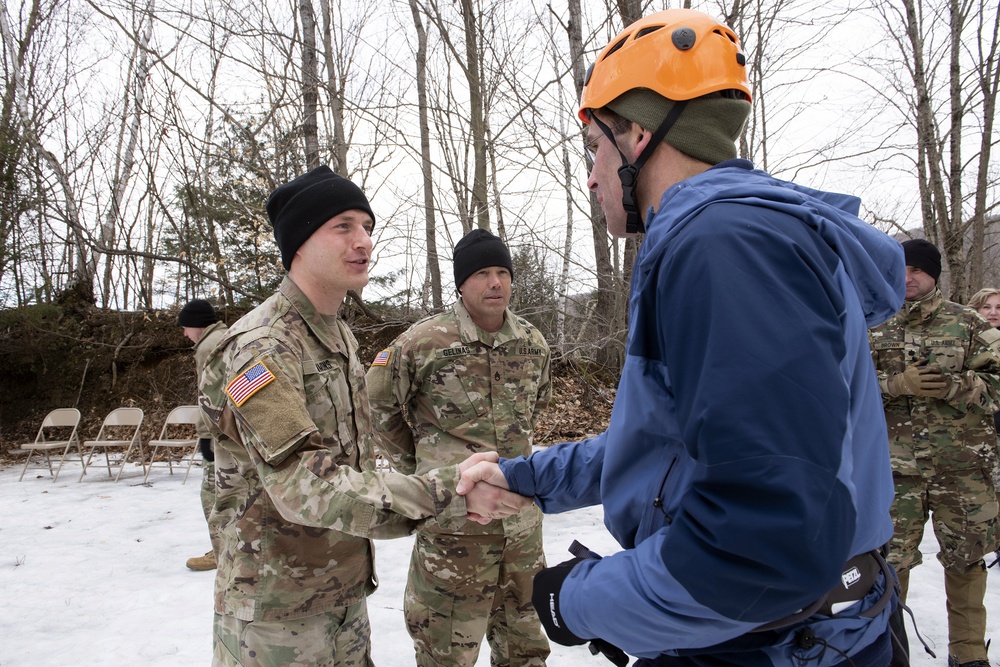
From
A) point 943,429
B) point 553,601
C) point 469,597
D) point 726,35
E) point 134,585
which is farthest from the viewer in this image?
point 134,585

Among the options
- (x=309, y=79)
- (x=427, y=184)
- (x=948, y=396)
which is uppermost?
(x=309, y=79)

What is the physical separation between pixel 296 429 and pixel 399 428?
2.04m

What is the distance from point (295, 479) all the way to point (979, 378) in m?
4.31

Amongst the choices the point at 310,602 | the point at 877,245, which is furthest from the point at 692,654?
the point at 310,602

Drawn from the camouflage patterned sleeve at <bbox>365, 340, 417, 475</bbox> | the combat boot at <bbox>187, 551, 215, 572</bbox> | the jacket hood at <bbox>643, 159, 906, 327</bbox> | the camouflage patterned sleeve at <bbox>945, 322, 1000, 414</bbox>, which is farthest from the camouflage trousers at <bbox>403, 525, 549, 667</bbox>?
the combat boot at <bbox>187, 551, 215, 572</bbox>

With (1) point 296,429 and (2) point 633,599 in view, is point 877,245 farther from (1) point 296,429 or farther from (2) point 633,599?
(1) point 296,429

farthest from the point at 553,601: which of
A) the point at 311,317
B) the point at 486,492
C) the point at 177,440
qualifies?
the point at 177,440

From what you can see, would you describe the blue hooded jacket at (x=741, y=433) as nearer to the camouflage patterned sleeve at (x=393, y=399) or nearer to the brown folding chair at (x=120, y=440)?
the camouflage patterned sleeve at (x=393, y=399)

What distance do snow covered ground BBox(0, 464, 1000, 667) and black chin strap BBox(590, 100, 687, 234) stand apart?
3.21 meters

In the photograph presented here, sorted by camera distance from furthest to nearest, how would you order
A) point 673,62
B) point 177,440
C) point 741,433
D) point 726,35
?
1. point 177,440
2. point 726,35
3. point 673,62
4. point 741,433

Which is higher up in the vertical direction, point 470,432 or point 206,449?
point 470,432

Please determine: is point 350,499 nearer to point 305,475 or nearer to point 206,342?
point 305,475

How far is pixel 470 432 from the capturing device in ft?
11.5

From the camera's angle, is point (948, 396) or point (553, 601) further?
point (948, 396)
